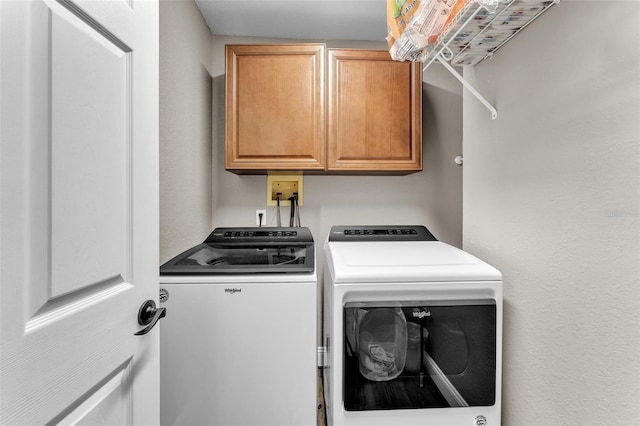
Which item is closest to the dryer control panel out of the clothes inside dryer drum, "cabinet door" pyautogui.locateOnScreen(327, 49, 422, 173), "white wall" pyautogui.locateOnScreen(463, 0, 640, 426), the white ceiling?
"cabinet door" pyautogui.locateOnScreen(327, 49, 422, 173)

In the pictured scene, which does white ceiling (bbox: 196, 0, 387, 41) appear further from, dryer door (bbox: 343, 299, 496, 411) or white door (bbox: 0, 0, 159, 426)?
dryer door (bbox: 343, 299, 496, 411)

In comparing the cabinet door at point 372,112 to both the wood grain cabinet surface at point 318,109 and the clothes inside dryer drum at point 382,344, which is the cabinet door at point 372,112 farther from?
the clothes inside dryer drum at point 382,344

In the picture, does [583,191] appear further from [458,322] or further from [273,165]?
[273,165]

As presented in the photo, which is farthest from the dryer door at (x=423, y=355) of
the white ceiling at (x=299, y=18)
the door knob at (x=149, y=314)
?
the white ceiling at (x=299, y=18)

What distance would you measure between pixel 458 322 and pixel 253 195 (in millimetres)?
1499

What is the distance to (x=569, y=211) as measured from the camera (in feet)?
2.85

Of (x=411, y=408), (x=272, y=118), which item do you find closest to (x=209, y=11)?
(x=272, y=118)

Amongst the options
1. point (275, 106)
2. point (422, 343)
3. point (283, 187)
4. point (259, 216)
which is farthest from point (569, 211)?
point (259, 216)

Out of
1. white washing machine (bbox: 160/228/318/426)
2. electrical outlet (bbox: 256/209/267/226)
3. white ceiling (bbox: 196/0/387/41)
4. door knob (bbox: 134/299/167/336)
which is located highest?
white ceiling (bbox: 196/0/387/41)

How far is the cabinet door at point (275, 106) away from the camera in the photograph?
1.74m

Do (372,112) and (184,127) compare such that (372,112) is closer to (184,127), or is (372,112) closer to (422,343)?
(184,127)

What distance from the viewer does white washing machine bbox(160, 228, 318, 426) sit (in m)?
1.20

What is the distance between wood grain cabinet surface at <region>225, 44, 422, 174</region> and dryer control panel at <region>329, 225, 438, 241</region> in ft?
1.29

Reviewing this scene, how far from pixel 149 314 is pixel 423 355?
0.98 metres
